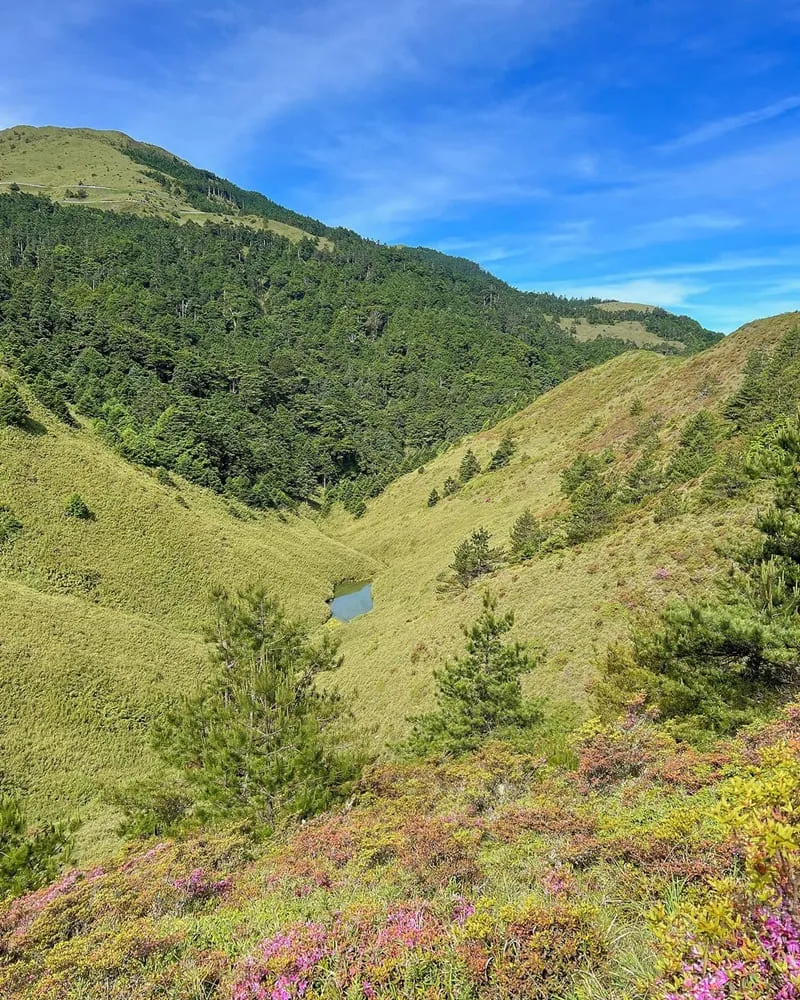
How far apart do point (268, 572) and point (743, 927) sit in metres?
57.6

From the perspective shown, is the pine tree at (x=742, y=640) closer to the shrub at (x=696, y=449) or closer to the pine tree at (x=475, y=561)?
the shrub at (x=696, y=449)

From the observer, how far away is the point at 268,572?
2286 inches

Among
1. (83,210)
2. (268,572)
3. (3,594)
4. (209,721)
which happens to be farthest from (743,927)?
(83,210)

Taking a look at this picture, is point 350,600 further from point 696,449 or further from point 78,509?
point 696,449

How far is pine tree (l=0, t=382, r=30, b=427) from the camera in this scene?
4809 centimetres

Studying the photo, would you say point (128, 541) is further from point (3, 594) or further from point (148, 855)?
point (148, 855)

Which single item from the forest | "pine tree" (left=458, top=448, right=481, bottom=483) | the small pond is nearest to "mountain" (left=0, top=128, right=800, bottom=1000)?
"pine tree" (left=458, top=448, right=481, bottom=483)

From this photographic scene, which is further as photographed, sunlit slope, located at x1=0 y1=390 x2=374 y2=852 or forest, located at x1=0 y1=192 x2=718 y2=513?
forest, located at x1=0 y1=192 x2=718 y2=513

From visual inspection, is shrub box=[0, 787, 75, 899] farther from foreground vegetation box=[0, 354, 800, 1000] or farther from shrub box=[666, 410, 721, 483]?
shrub box=[666, 410, 721, 483]

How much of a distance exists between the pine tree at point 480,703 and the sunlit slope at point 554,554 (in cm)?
512

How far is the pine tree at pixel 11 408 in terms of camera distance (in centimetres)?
4809

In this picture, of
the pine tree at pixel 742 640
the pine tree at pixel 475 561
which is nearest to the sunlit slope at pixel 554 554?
the pine tree at pixel 475 561

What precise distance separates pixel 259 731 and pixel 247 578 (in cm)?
4044

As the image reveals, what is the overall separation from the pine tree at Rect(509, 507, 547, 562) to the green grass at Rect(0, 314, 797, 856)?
3.43 metres
